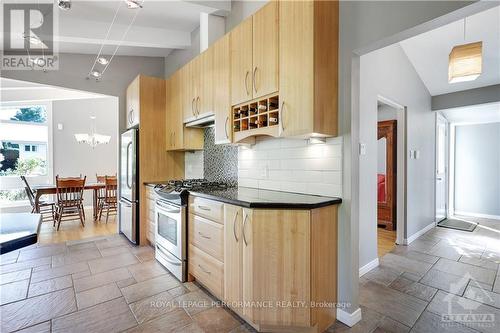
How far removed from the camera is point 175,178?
157 inches

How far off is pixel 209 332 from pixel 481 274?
2.90m

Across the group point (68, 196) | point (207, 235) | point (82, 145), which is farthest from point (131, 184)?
point (82, 145)

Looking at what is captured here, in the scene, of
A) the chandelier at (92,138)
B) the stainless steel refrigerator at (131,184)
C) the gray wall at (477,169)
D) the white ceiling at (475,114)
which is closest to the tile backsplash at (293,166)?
the stainless steel refrigerator at (131,184)

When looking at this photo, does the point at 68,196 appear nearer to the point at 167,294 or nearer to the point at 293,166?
the point at 167,294

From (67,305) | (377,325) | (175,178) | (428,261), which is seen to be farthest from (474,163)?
(67,305)

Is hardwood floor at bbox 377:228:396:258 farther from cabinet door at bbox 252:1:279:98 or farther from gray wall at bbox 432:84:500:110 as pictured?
cabinet door at bbox 252:1:279:98

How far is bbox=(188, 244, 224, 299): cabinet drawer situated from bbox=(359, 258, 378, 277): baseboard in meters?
1.53

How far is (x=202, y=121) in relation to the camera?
3.17 m

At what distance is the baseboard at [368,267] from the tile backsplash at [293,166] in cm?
124

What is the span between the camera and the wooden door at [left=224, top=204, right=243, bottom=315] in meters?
1.84

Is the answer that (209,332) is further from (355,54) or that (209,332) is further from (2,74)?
(2,74)

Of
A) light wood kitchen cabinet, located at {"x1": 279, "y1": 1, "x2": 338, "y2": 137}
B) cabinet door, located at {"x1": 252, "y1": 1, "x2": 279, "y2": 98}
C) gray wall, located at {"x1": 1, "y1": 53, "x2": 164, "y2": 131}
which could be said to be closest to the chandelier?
gray wall, located at {"x1": 1, "y1": 53, "x2": 164, "y2": 131}

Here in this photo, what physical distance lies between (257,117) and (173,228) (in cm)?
145

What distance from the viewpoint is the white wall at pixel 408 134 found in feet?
8.82
